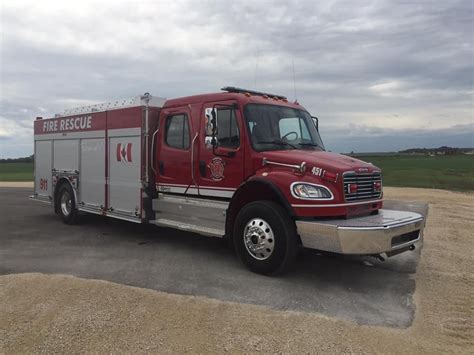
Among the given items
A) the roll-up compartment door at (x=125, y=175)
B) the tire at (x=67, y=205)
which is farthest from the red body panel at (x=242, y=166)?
the tire at (x=67, y=205)

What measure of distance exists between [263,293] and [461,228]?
7290 mm

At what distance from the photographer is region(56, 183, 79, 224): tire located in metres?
11.0

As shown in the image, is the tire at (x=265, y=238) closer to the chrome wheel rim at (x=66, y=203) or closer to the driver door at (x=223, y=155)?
the driver door at (x=223, y=155)

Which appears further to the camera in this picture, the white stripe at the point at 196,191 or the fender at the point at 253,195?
the white stripe at the point at 196,191

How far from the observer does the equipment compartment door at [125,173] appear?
887cm

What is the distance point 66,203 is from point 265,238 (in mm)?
6791

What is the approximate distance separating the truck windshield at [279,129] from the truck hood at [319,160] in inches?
10.3

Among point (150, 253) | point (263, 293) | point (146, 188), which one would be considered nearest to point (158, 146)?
point (146, 188)

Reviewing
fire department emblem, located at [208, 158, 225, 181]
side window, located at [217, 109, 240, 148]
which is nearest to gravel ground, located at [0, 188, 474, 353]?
fire department emblem, located at [208, 158, 225, 181]

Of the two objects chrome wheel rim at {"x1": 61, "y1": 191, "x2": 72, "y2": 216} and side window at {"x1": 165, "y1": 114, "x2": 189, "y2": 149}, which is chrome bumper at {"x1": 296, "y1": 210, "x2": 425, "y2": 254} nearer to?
side window at {"x1": 165, "y1": 114, "x2": 189, "y2": 149}

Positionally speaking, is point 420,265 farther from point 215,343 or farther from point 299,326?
point 215,343

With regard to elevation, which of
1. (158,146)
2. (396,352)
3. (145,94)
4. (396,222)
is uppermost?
(145,94)

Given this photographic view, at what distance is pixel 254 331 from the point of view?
4.49 meters

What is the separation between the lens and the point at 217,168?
293 inches
